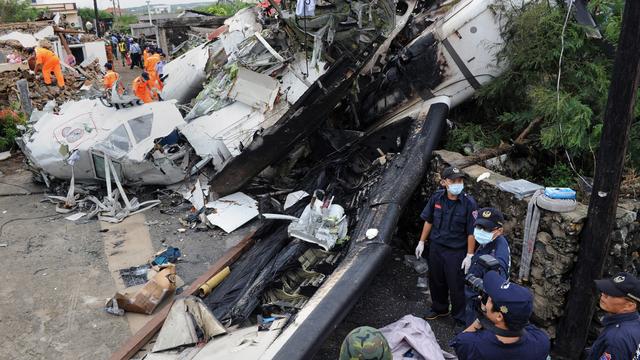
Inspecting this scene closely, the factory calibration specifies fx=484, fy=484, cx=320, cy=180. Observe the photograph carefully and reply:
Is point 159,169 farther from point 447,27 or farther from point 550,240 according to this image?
point 550,240

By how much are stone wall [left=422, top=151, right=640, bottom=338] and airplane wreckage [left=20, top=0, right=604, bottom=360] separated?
3.78 ft

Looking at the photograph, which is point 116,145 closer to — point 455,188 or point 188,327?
point 188,327

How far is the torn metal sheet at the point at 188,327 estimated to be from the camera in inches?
158

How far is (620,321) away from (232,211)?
5151 mm

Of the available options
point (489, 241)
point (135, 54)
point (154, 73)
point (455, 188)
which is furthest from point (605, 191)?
point (135, 54)

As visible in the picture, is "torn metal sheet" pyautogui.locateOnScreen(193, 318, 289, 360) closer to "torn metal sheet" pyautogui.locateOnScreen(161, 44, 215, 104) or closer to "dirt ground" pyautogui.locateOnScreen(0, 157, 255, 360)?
"dirt ground" pyautogui.locateOnScreen(0, 157, 255, 360)

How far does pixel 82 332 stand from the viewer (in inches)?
187

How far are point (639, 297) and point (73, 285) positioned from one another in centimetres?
545

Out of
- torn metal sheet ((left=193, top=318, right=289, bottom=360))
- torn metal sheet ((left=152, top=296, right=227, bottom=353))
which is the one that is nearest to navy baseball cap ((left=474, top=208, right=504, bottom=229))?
torn metal sheet ((left=193, top=318, right=289, bottom=360))

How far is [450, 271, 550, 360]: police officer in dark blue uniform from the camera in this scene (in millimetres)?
2547

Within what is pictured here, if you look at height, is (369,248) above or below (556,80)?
→ above

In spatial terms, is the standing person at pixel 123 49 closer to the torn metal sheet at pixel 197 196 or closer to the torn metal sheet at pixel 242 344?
the torn metal sheet at pixel 197 196

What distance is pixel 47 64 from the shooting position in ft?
45.2

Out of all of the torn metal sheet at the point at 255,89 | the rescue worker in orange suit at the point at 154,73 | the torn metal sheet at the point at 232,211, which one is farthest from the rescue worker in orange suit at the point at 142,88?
the torn metal sheet at the point at 232,211
